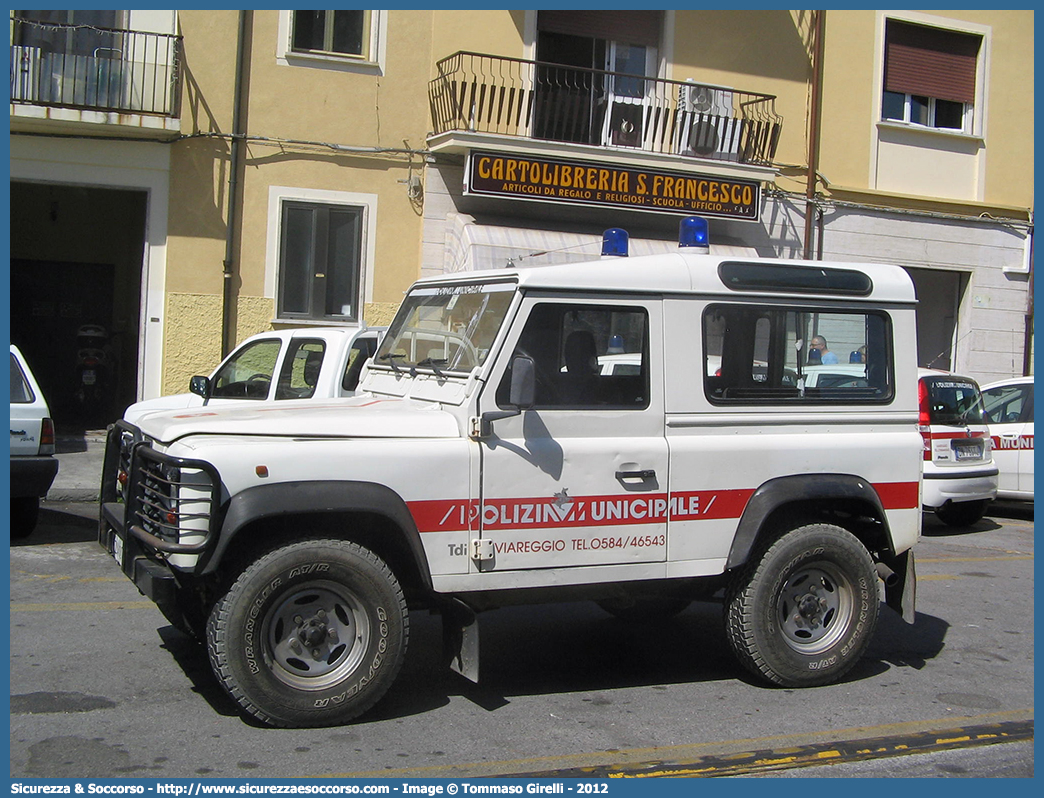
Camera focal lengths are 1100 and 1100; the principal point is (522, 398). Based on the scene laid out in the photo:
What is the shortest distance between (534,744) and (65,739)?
79.6 inches

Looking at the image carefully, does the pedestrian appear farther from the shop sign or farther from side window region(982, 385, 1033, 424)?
the shop sign

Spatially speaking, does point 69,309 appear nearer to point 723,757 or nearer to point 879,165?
point 879,165

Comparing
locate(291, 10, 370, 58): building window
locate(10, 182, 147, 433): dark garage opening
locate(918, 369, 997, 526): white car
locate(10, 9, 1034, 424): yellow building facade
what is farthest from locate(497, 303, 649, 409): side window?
locate(10, 182, 147, 433): dark garage opening

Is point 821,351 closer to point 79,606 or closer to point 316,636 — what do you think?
point 316,636

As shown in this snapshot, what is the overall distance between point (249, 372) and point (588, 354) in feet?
18.2

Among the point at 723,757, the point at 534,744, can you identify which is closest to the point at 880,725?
the point at 723,757

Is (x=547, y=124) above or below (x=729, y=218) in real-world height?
above

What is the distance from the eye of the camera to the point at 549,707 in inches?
214

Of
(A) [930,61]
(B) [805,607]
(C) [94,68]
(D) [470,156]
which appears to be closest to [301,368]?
(B) [805,607]

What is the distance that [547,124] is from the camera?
1653 centimetres

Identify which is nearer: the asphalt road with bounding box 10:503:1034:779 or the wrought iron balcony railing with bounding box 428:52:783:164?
the asphalt road with bounding box 10:503:1034:779

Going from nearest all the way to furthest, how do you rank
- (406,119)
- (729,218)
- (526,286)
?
(526,286)
(406,119)
(729,218)

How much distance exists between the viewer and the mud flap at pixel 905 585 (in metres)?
6.14

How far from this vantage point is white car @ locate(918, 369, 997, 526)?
11242 millimetres
